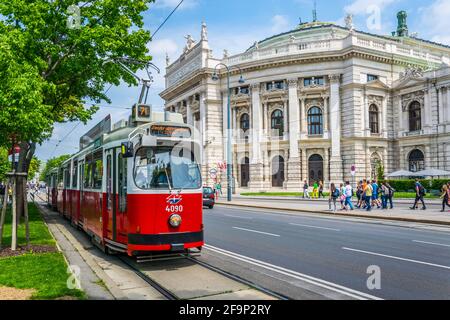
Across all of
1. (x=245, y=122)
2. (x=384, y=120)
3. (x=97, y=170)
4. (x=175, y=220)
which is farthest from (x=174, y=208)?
(x=245, y=122)

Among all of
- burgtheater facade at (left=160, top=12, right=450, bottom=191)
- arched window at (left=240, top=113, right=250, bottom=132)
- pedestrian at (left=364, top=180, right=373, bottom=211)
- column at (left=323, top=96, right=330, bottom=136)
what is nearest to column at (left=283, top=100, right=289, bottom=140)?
burgtheater facade at (left=160, top=12, right=450, bottom=191)

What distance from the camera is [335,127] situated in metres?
46.1

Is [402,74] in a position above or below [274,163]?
above

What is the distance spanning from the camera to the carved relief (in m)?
44.2

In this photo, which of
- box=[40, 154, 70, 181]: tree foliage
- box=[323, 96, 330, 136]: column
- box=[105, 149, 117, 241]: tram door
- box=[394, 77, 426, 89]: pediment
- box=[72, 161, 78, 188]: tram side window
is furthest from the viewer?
Answer: box=[323, 96, 330, 136]: column

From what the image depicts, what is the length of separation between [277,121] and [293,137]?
11.5 ft

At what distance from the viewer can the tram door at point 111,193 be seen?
31.8 feet

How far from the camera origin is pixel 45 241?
1194 centimetres

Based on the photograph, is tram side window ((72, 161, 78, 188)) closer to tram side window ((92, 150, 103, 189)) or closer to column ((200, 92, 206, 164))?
tram side window ((92, 150, 103, 189))

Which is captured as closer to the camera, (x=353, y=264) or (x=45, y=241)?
(x=353, y=264)

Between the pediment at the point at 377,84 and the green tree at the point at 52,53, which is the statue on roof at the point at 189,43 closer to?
the pediment at the point at 377,84

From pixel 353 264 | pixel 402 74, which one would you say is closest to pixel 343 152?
pixel 402 74
